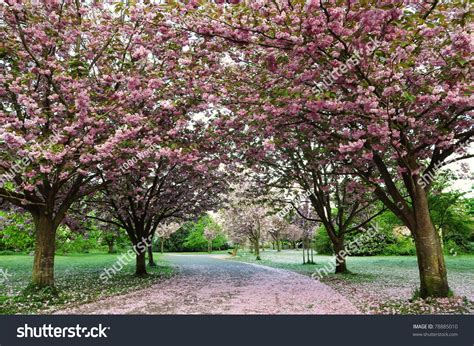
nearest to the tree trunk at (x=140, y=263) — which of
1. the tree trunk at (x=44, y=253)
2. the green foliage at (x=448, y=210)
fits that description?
the tree trunk at (x=44, y=253)

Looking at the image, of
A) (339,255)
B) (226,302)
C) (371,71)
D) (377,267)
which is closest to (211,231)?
(377,267)

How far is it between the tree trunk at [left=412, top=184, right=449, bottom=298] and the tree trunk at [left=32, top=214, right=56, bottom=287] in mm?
12596

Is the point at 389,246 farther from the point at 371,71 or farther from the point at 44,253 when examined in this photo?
the point at 44,253

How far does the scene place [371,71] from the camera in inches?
381

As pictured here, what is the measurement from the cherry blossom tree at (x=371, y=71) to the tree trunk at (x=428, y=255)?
29mm

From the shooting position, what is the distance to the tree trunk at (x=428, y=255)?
10867 mm

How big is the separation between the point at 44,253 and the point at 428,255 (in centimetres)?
1311

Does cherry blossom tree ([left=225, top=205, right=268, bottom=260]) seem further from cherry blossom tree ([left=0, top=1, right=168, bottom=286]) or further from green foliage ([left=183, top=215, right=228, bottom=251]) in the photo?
cherry blossom tree ([left=0, top=1, right=168, bottom=286])

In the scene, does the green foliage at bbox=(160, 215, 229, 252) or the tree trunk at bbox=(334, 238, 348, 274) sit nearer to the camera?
the tree trunk at bbox=(334, 238, 348, 274)

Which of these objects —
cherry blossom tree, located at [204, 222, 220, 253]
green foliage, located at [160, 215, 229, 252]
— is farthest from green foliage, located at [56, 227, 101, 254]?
green foliage, located at [160, 215, 229, 252]

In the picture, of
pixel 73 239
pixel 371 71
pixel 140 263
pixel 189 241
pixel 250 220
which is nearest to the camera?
pixel 371 71

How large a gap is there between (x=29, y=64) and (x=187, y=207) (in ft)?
41.9

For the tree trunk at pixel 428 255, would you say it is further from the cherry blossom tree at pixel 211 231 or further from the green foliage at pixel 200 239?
the green foliage at pixel 200 239

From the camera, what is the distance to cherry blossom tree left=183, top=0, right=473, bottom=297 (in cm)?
830
